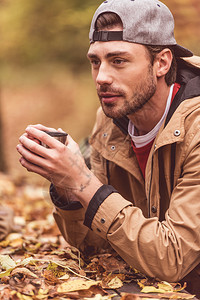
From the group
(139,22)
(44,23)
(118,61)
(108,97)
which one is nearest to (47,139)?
(108,97)

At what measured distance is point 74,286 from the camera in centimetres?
226

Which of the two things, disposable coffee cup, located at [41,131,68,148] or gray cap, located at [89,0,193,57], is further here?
gray cap, located at [89,0,193,57]

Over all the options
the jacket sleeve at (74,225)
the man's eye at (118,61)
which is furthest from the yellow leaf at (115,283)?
the man's eye at (118,61)

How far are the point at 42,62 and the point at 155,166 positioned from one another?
40.4 ft

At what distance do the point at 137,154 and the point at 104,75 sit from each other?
664 millimetres

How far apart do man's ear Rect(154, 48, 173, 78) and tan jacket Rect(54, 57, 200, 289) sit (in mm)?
193

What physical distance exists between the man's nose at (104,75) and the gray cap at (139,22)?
179mm

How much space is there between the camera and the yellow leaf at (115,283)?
240 centimetres

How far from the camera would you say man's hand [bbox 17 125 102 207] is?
2.26 metres

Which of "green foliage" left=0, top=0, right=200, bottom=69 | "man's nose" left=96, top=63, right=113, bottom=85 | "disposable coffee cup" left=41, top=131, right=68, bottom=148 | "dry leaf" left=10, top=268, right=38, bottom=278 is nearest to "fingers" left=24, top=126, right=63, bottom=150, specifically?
"disposable coffee cup" left=41, top=131, right=68, bottom=148

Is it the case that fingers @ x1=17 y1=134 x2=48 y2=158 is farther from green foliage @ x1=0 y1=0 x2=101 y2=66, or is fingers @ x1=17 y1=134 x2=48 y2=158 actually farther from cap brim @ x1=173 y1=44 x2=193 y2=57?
green foliage @ x1=0 y1=0 x2=101 y2=66

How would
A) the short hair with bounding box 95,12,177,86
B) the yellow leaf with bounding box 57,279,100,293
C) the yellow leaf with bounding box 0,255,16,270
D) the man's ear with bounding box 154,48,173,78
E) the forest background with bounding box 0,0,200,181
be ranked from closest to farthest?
the yellow leaf with bounding box 57,279,100,293, the yellow leaf with bounding box 0,255,16,270, the short hair with bounding box 95,12,177,86, the man's ear with bounding box 154,48,173,78, the forest background with bounding box 0,0,200,181

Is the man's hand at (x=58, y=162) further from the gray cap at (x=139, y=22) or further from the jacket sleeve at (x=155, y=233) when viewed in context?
the gray cap at (x=139, y=22)

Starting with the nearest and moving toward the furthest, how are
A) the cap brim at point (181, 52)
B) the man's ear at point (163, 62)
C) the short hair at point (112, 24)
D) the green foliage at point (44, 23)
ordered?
the short hair at point (112, 24), the man's ear at point (163, 62), the cap brim at point (181, 52), the green foliage at point (44, 23)
